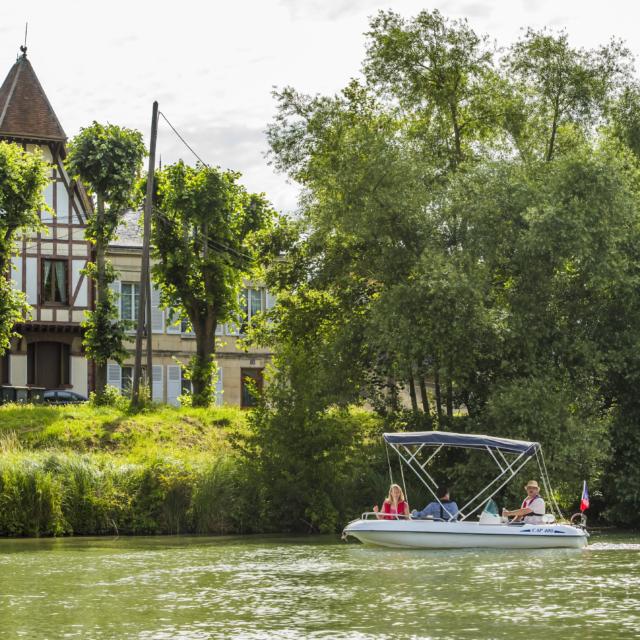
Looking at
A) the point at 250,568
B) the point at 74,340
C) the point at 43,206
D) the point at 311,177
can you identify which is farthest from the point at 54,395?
the point at 250,568

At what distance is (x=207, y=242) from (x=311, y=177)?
1271 cm

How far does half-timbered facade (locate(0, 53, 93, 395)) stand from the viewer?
217 ft

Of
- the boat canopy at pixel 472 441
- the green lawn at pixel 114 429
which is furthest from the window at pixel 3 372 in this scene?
the boat canopy at pixel 472 441

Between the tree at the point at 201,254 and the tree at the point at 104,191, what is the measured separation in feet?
9.99

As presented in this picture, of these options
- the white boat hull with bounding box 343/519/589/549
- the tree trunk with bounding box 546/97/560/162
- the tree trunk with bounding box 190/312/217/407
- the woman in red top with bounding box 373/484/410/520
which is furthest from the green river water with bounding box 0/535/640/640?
the tree trunk with bounding box 190/312/217/407

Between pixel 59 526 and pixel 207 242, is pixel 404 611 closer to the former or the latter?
pixel 59 526

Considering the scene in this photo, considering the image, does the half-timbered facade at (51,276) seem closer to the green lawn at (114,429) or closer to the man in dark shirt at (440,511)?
the green lawn at (114,429)

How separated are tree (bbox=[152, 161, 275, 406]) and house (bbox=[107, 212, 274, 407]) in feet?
42.6

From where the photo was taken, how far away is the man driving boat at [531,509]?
35031mm

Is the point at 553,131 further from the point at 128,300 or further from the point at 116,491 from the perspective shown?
the point at 128,300

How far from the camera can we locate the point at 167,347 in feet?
241

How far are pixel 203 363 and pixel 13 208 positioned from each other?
1052 centimetres

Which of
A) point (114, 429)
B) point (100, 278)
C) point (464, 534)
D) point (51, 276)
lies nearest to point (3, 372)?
point (51, 276)

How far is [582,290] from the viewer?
42.6m
